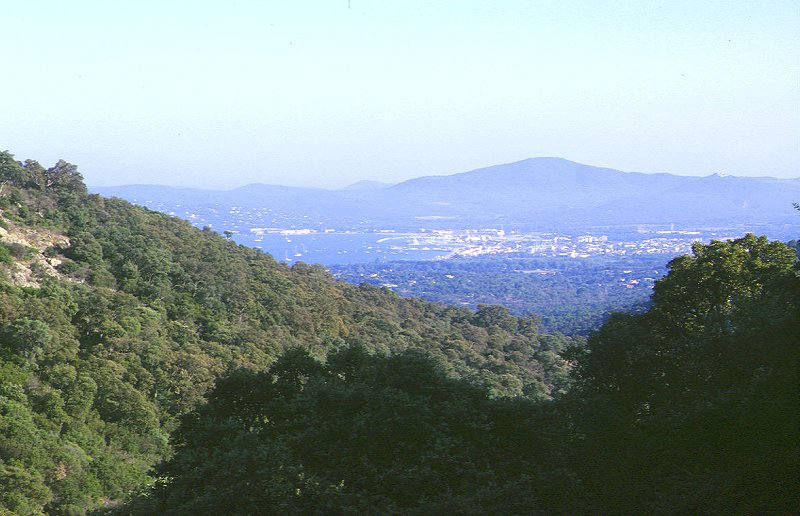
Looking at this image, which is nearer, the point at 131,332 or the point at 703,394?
the point at 703,394

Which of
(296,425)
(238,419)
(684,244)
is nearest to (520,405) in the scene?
(296,425)

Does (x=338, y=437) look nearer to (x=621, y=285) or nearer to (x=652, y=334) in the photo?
(x=652, y=334)

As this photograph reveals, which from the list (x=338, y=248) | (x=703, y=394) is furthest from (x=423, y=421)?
(x=338, y=248)

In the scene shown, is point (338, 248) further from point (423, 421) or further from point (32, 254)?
point (423, 421)

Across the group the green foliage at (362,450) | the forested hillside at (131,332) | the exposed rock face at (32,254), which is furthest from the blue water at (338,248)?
the green foliage at (362,450)

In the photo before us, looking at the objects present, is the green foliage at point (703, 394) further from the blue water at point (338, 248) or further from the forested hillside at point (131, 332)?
the blue water at point (338, 248)

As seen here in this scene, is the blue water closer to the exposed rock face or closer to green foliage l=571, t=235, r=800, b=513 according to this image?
the exposed rock face
